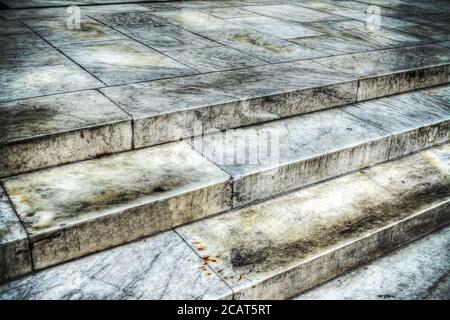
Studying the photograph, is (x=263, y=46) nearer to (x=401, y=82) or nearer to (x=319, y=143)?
(x=401, y=82)

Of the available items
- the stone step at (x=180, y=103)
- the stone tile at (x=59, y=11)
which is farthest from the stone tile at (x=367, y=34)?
the stone tile at (x=59, y=11)

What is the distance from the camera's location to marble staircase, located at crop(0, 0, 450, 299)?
2453 mm

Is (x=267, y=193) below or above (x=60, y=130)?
below

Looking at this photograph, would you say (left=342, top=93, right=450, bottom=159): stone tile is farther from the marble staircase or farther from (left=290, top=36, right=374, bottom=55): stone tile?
(left=290, top=36, right=374, bottom=55): stone tile

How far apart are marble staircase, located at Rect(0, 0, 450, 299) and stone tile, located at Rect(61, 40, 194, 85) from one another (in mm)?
24

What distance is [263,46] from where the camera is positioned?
4844 millimetres

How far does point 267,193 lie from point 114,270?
3.76 feet

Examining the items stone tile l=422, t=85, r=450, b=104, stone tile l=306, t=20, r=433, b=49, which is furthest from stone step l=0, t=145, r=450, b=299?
stone tile l=306, t=20, r=433, b=49

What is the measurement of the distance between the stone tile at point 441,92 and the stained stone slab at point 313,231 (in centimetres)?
120

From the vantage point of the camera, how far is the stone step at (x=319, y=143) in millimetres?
3072

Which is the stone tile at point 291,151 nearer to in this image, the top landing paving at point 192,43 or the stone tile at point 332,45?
the top landing paving at point 192,43

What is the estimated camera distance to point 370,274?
9.48 ft
